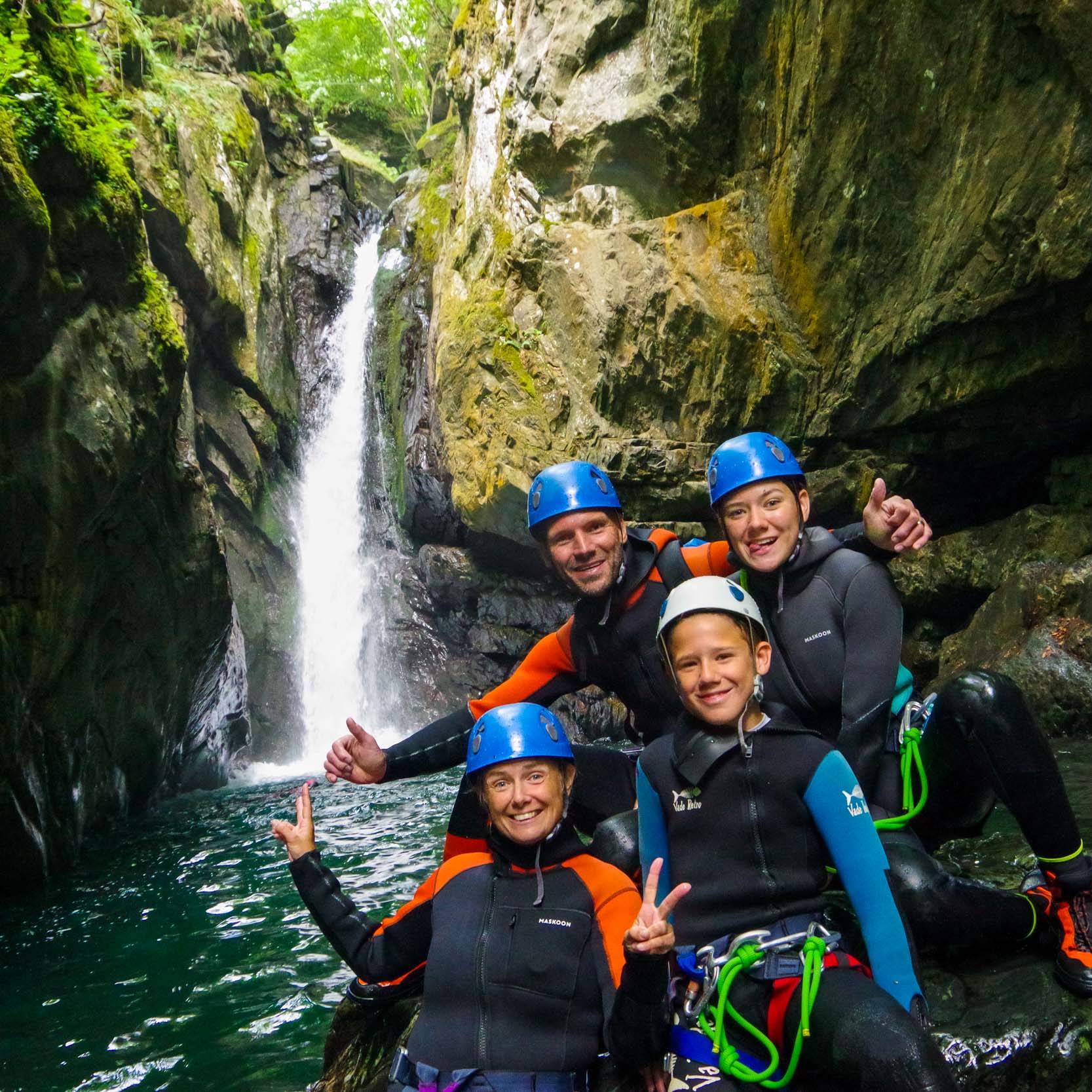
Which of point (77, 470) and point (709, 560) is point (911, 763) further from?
point (77, 470)

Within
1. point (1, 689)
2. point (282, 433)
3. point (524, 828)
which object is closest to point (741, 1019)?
point (524, 828)

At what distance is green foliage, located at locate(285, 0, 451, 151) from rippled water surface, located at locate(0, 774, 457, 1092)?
24.4 m

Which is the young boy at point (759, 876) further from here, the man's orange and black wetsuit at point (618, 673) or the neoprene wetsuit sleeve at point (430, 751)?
→ the neoprene wetsuit sleeve at point (430, 751)

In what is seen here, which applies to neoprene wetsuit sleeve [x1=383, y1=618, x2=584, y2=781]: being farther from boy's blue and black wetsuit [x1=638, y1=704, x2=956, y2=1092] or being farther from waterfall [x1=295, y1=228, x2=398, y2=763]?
waterfall [x1=295, y1=228, x2=398, y2=763]

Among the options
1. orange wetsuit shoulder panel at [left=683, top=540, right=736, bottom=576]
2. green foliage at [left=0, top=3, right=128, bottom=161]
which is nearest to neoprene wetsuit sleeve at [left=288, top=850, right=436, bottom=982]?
orange wetsuit shoulder panel at [left=683, top=540, right=736, bottom=576]

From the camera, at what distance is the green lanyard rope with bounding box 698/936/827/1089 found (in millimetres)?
2014

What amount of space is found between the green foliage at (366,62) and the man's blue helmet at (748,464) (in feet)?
87.2

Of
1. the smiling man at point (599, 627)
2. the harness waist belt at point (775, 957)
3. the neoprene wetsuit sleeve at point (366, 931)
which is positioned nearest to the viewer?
the harness waist belt at point (775, 957)

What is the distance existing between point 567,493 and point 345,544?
1347cm

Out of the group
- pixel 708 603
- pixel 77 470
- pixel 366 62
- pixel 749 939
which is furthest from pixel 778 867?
pixel 366 62

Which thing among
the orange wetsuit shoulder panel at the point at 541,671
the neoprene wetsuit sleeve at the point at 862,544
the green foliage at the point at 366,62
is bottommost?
the orange wetsuit shoulder panel at the point at 541,671

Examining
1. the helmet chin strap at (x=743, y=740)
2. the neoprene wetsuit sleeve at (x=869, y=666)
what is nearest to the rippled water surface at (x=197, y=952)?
the neoprene wetsuit sleeve at (x=869, y=666)

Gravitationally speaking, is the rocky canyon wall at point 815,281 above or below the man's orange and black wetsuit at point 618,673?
above

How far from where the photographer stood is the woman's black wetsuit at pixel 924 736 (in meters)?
2.44
